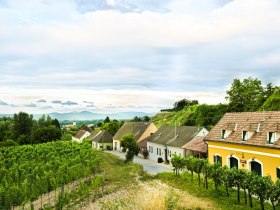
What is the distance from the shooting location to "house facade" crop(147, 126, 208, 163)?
40438 millimetres

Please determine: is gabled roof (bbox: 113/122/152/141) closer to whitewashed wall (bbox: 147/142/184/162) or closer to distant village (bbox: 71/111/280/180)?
whitewashed wall (bbox: 147/142/184/162)

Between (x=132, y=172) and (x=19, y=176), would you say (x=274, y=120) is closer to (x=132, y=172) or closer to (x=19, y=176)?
(x=132, y=172)

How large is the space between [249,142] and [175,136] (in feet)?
61.9

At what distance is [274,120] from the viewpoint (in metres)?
25.1

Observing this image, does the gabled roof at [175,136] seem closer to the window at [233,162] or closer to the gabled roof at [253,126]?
the gabled roof at [253,126]

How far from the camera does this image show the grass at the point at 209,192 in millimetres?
20016

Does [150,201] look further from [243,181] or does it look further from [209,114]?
[209,114]

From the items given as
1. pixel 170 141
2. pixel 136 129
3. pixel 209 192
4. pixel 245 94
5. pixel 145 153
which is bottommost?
pixel 209 192

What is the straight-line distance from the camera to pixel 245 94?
59.2m

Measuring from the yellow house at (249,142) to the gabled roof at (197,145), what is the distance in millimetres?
3371

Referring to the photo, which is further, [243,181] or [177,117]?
[177,117]

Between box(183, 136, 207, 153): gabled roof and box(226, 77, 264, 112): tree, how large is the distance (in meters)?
20.6

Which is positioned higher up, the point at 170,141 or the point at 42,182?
the point at 170,141

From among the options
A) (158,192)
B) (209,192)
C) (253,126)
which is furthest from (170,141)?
(158,192)
